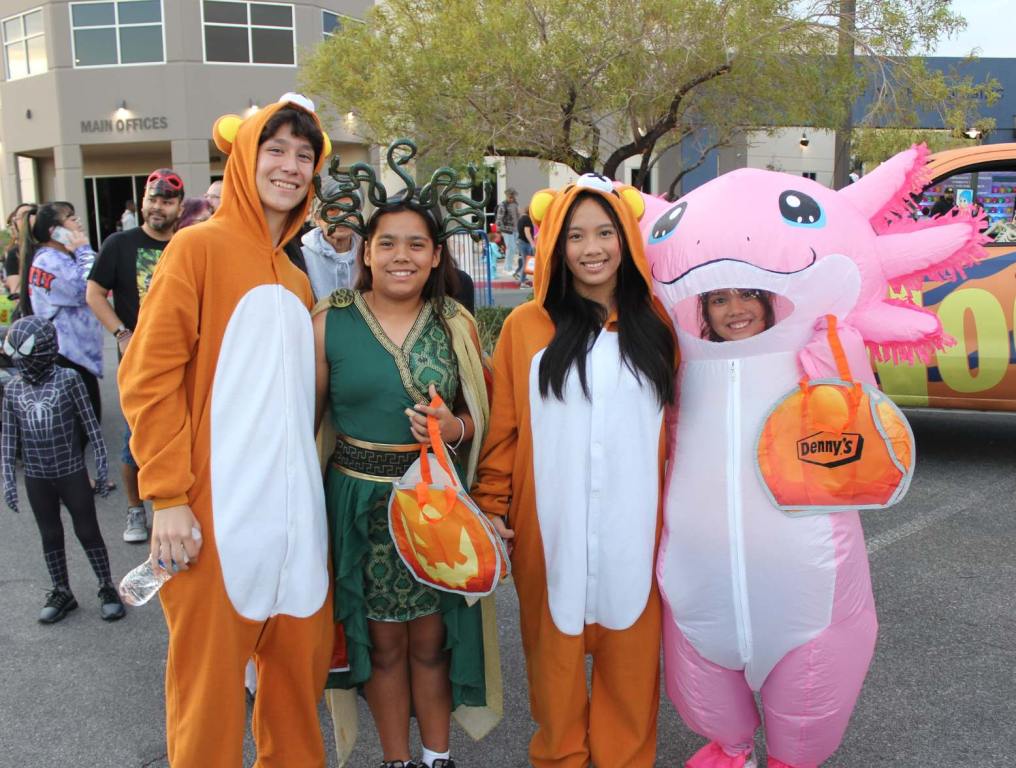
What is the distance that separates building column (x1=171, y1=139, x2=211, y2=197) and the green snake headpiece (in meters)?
21.9

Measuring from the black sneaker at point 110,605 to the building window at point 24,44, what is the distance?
2388cm

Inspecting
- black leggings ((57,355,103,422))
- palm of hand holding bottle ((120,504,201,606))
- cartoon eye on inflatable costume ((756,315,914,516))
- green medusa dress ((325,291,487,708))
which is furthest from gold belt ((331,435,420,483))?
black leggings ((57,355,103,422))

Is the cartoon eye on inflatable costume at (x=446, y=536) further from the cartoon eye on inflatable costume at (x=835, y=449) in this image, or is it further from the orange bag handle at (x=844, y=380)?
the orange bag handle at (x=844, y=380)

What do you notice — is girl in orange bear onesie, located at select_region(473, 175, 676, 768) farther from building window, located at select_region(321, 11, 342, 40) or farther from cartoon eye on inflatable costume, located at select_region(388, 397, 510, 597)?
building window, located at select_region(321, 11, 342, 40)

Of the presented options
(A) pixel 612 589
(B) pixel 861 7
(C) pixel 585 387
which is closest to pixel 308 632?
(A) pixel 612 589

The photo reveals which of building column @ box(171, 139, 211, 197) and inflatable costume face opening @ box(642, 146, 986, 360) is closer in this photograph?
inflatable costume face opening @ box(642, 146, 986, 360)

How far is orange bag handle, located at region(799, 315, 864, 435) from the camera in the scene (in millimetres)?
2195

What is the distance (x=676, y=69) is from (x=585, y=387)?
636cm

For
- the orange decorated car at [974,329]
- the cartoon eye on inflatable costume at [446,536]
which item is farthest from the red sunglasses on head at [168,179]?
the orange decorated car at [974,329]

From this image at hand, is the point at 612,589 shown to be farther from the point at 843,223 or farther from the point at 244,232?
the point at 244,232

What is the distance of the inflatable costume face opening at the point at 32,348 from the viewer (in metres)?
3.83

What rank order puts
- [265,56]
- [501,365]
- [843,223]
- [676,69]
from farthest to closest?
[265,56], [676,69], [501,365], [843,223]

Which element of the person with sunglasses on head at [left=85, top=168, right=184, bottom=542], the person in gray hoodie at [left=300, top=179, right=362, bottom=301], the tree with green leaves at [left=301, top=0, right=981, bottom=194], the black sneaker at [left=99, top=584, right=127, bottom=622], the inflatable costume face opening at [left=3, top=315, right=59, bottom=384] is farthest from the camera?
the tree with green leaves at [left=301, top=0, right=981, bottom=194]

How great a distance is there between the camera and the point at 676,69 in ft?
26.0
